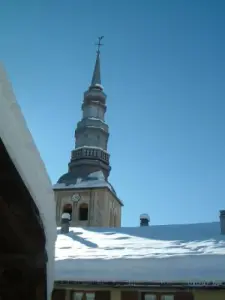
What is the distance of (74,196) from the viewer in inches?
1235

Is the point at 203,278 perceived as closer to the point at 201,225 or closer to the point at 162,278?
the point at 162,278

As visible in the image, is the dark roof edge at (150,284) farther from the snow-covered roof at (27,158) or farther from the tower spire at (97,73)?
the tower spire at (97,73)

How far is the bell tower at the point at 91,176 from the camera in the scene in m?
30.8

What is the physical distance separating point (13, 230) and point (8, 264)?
0.37 m

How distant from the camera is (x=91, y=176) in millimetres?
32875

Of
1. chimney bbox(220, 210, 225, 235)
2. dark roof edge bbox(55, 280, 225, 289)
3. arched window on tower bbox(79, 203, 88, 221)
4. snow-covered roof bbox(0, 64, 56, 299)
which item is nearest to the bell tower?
arched window on tower bbox(79, 203, 88, 221)

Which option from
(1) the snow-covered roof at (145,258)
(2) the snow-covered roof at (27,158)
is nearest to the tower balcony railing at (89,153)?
(1) the snow-covered roof at (145,258)

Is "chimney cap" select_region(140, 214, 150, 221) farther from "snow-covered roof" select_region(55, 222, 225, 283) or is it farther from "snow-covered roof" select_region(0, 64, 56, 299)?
"snow-covered roof" select_region(0, 64, 56, 299)

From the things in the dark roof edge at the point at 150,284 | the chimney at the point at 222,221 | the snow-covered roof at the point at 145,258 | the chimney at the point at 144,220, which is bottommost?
the dark roof edge at the point at 150,284

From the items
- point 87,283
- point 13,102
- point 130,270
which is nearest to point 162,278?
point 130,270

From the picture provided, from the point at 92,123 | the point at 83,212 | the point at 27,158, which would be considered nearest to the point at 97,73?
the point at 92,123

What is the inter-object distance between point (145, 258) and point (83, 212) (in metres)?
19.6

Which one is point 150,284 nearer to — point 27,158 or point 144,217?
point 27,158

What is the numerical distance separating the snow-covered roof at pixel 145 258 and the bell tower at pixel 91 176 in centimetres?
1412
